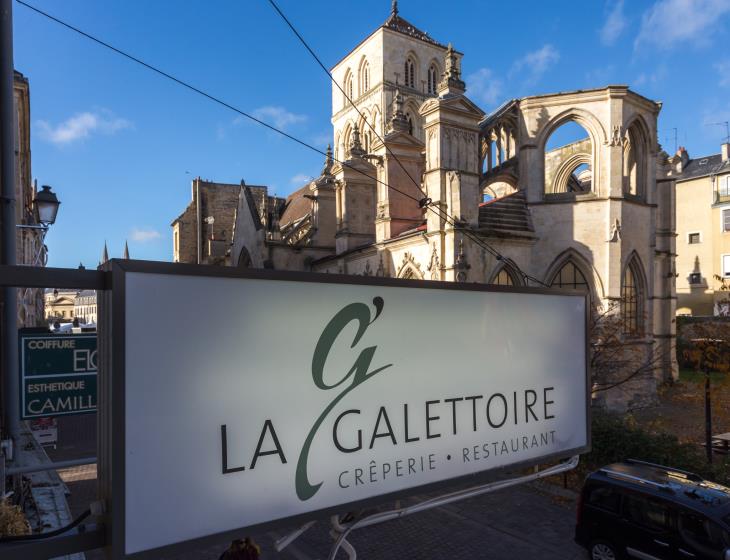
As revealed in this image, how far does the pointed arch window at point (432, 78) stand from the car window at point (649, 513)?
44.2 metres

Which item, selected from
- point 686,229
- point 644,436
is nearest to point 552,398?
point 644,436

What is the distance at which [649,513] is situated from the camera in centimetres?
709

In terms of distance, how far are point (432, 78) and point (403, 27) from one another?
213 inches

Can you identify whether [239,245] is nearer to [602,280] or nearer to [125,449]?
[602,280]

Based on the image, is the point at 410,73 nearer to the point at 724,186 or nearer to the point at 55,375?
the point at 724,186

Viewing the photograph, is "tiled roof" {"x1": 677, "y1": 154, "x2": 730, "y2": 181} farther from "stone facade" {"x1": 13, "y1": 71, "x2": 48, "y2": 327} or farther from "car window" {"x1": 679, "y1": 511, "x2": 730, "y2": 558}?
"stone facade" {"x1": 13, "y1": 71, "x2": 48, "y2": 327}

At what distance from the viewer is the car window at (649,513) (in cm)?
687

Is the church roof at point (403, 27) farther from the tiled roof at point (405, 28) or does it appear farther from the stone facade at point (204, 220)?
the stone facade at point (204, 220)

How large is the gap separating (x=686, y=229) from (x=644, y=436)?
36.4 metres

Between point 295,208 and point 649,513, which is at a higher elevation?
point 295,208

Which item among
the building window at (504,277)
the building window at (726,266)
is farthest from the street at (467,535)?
the building window at (726,266)

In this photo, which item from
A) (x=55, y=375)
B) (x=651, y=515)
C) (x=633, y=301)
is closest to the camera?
(x=55, y=375)

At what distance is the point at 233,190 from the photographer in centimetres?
5206

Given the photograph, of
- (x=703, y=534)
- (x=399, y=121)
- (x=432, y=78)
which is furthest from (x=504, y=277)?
(x=432, y=78)
